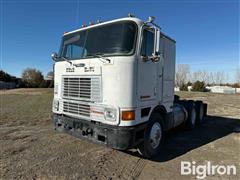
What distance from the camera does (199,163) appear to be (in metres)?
4.25

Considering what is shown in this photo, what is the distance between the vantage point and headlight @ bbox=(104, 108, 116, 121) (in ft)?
12.0

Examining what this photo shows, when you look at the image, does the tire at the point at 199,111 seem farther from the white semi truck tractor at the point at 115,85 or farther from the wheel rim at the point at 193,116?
the white semi truck tractor at the point at 115,85

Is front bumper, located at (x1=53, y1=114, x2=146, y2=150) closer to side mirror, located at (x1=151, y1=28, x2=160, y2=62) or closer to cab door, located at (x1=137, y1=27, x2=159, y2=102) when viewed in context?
cab door, located at (x1=137, y1=27, x2=159, y2=102)

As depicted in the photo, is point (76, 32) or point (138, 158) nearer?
point (138, 158)

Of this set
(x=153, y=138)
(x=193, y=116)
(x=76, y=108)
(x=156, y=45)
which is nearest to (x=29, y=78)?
(x=193, y=116)

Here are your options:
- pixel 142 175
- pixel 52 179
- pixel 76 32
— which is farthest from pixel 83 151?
pixel 76 32

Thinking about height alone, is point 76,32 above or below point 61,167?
above

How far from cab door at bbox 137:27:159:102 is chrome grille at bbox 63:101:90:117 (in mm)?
1204

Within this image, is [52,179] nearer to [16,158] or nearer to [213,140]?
[16,158]

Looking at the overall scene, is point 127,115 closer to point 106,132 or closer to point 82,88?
point 106,132

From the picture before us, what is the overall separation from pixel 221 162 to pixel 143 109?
7.43ft

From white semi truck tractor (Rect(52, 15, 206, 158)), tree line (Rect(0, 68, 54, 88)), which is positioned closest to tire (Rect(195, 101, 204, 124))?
white semi truck tractor (Rect(52, 15, 206, 158))

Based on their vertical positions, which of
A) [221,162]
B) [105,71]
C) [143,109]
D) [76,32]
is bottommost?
[221,162]

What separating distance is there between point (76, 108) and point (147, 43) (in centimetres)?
217
